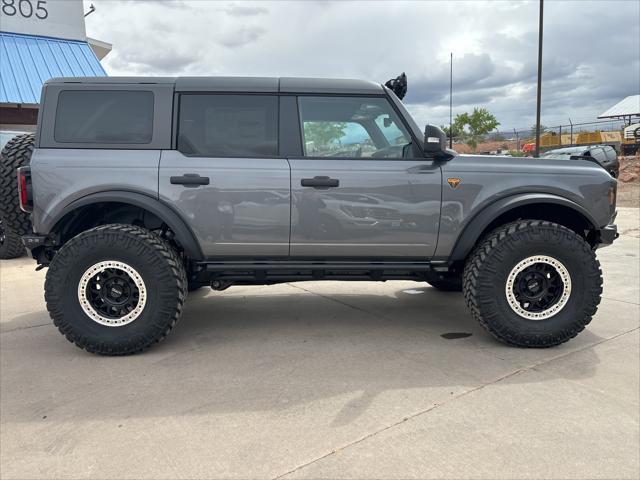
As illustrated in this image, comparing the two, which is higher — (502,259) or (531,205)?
(531,205)

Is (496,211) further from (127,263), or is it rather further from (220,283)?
(127,263)

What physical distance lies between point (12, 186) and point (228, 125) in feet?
5.73

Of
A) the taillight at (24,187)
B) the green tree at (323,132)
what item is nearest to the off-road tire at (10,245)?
the taillight at (24,187)

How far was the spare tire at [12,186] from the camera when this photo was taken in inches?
153

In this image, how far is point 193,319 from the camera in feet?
15.1

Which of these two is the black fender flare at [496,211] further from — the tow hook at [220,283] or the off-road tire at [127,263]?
the off-road tire at [127,263]

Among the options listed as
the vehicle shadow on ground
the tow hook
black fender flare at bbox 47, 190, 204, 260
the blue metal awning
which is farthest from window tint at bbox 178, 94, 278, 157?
the blue metal awning

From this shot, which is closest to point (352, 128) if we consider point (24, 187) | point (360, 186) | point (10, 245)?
point (360, 186)

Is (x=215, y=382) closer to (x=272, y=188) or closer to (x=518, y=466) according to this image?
(x=272, y=188)

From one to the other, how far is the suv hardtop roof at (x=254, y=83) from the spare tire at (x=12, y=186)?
657 millimetres

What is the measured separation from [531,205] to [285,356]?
2.25m

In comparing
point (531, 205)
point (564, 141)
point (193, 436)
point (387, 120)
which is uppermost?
point (564, 141)

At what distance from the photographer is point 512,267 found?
3.70 meters

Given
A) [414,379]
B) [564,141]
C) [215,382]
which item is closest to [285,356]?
[215,382]
